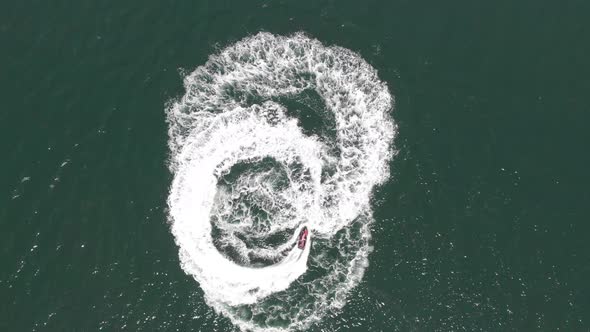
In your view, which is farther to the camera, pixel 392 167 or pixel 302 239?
pixel 392 167

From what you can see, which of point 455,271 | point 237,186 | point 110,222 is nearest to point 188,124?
point 237,186

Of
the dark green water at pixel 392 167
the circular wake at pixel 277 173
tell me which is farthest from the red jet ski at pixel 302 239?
the dark green water at pixel 392 167

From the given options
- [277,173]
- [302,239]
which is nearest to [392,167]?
[277,173]

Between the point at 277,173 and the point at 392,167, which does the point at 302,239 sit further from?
the point at 392,167

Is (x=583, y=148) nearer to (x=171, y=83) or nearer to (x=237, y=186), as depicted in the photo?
(x=237, y=186)

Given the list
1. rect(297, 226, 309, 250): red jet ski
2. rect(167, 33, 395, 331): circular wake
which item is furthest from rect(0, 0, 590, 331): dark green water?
rect(297, 226, 309, 250): red jet ski

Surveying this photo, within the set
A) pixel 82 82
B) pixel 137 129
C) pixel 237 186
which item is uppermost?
pixel 82 82
